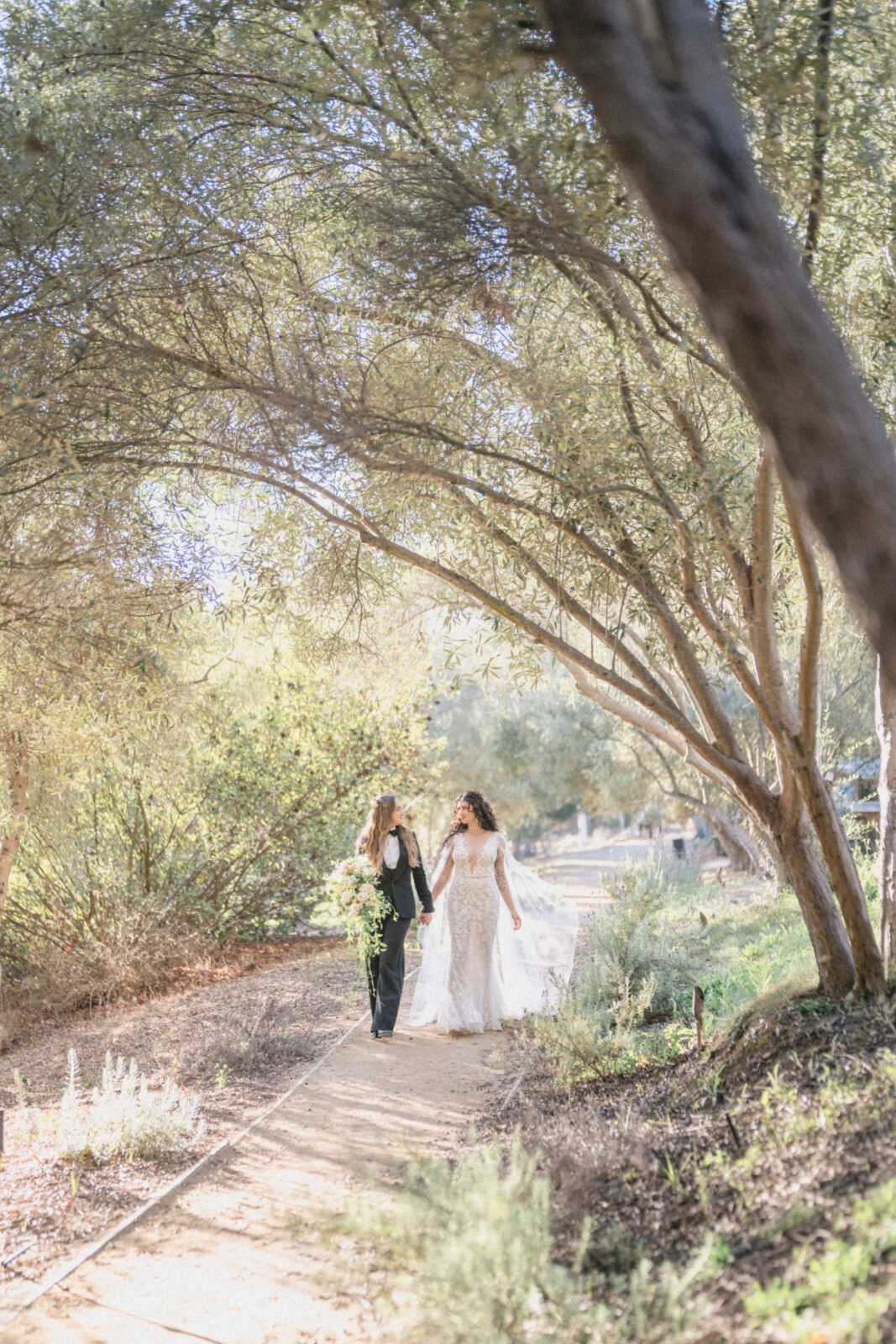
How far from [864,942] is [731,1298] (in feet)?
8.90

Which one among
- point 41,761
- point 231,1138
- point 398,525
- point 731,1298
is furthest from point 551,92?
point 41,761

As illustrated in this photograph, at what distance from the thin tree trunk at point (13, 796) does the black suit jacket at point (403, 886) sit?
3.40 m

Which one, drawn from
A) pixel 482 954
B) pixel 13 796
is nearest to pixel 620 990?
pixel 482 954

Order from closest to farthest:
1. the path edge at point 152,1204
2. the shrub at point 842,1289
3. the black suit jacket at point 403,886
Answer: the shrub at point 842,1289
the path edge at point 152,1204
the black suit jacket at point 403,886

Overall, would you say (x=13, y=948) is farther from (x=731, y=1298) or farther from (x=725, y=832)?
(x=725, y=832)

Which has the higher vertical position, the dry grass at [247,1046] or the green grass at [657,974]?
the green grass at [657,974]

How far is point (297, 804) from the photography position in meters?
14.6

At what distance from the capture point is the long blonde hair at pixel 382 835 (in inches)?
345

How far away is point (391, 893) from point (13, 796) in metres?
3.74

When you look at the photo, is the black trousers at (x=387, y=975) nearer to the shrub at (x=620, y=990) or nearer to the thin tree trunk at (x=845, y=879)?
the shrub at (x=620, y=990)

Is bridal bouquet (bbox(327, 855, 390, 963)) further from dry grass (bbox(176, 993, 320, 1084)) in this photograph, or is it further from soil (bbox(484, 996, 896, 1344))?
soil (bbox(484, 996, 896, 1344))

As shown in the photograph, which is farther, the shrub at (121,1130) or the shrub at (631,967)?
the shrub at (631,967)

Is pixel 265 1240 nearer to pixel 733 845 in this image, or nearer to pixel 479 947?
pixel 479 947

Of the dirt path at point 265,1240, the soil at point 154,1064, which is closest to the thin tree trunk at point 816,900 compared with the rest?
the dirt path at point 265,1240
